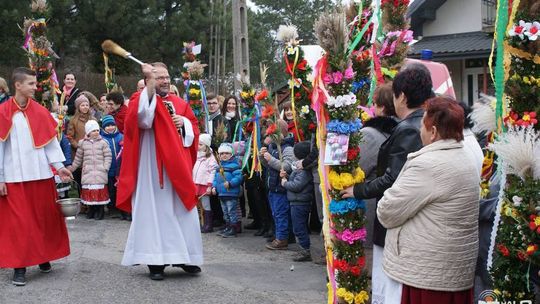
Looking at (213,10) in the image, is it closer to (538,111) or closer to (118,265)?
(118,265)

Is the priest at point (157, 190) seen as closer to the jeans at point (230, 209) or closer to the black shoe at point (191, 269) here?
the black shoe at point (191, 269)

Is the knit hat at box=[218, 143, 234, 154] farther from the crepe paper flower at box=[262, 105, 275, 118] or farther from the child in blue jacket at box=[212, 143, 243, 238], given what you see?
the crepe paper flower at box=[262, 105, 275, 118]

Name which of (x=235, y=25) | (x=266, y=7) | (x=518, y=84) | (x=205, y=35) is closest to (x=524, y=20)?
(x=518, y=84)

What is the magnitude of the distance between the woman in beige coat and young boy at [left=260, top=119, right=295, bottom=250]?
3264 mm

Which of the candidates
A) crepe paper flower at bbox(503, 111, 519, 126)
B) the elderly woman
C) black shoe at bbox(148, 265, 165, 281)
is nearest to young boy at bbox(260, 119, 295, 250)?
black shoe at bbox(148, 265, 165, 281)

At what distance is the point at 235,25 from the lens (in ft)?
49.1

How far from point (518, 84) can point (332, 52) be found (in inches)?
55.7

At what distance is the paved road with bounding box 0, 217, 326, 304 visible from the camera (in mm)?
6168

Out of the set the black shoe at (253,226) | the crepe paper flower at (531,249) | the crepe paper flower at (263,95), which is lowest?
the black shoe at (253,226)

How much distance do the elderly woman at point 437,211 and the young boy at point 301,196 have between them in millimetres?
3861

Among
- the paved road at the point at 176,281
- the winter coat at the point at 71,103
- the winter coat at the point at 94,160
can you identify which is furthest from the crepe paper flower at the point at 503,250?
the winter coat at the point at 71,103

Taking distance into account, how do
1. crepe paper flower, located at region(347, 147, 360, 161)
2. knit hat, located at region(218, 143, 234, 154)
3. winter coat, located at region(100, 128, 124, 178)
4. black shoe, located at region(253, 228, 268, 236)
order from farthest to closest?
winter coat, located at region(100, 128, 124, 178)
knit hat, located at region(218, 143, 234, 154)
black shoe, located at region(253, 228, 268, 236)
crepe paper flower, located at region(347, 147, 360, 161)

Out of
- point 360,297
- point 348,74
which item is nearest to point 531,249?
point 360,297

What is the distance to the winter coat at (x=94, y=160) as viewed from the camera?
419 inches
